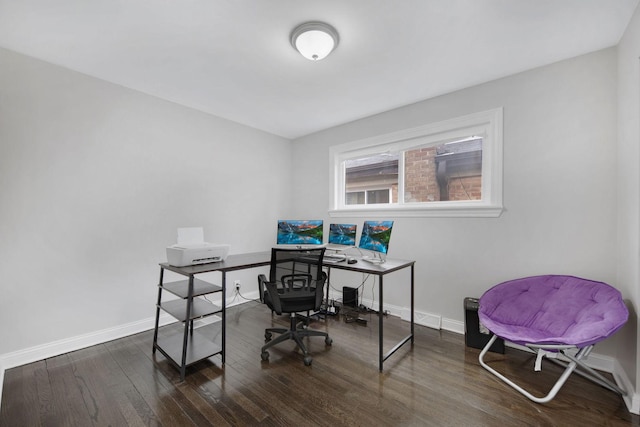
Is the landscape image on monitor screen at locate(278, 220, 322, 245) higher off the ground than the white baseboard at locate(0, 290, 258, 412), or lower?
higher

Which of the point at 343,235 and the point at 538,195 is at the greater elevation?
the point at 538,195

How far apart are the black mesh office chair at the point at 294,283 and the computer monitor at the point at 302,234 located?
2.07 ft

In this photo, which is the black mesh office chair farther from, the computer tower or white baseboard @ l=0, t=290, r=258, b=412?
white baseboard @ l=0, t=290, r=258, b=412

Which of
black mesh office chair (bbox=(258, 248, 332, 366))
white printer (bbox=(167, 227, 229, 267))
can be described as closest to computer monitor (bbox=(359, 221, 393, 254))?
black mesh office chair (bbox=(258, 248, 332, 366))

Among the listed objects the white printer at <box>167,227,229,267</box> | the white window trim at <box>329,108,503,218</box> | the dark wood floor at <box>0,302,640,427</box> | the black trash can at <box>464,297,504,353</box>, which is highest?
the white window trim at <box>329,108,503,218</box>

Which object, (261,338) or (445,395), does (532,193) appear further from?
(261,338)

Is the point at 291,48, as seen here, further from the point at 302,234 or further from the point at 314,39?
the point at 302,234

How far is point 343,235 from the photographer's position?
2867mm

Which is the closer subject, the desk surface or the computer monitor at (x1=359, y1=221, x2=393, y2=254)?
the desk surface

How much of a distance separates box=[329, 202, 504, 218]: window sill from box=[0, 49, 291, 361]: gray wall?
5.92 feet

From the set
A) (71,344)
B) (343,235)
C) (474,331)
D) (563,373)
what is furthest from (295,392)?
(71,344)

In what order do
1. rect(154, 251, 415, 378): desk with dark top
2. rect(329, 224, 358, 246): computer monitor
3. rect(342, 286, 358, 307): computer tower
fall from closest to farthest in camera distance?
rect(154, 251, 415, 378): desk with dark top → rect(329, 224, 358, 246): computer monitor → rect(342, 286, 358, 307): computer tower

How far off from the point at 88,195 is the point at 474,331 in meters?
3.75

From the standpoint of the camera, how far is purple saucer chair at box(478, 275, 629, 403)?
167 cm
